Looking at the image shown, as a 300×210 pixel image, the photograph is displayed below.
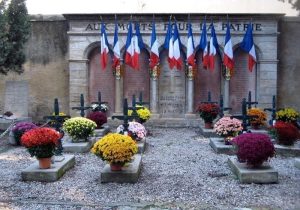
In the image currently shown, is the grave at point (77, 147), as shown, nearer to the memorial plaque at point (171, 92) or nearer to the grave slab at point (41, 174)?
the grave slab at point (41, 174)

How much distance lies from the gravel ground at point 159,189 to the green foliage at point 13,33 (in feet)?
16.3

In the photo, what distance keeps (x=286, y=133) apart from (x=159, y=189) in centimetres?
458

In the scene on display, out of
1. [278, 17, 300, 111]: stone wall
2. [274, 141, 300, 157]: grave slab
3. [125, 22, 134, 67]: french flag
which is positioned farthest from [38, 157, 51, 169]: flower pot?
[278, 17, 300, 111]: stone wall

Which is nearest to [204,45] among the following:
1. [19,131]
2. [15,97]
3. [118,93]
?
[118,93]

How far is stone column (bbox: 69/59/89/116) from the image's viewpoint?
16.1 metres

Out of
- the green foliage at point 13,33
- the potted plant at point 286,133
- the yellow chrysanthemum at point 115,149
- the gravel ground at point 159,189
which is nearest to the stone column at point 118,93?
the green foliage at point 13,33

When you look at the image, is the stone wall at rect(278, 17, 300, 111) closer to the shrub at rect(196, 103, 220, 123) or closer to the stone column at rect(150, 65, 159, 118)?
the shrub at rect(196, 103, 220, 123)

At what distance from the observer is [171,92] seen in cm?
1627

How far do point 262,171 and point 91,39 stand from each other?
10631 mm

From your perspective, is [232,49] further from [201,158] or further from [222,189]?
[222,189]

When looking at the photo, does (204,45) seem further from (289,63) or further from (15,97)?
(15,97)

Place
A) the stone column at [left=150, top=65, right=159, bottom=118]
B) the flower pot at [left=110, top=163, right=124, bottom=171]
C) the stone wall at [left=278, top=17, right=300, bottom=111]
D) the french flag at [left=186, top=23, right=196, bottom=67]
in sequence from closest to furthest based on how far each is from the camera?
the flower pot at [left=110, top=163, right=124, bottom=171] < the french flag at [left=186, top=23, right=196, bottom=67] < the stone column at [left=150, top=65, right=159, bottom=118] < the stone wall at [left=278, top=17, right=300, bottom=111]

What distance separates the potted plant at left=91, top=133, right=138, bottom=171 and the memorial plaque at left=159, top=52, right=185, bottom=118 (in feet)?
28.3

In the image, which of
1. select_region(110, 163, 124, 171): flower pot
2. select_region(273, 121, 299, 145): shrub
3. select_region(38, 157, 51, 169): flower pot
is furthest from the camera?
select_region(273, 121, 299, 145): shrub
